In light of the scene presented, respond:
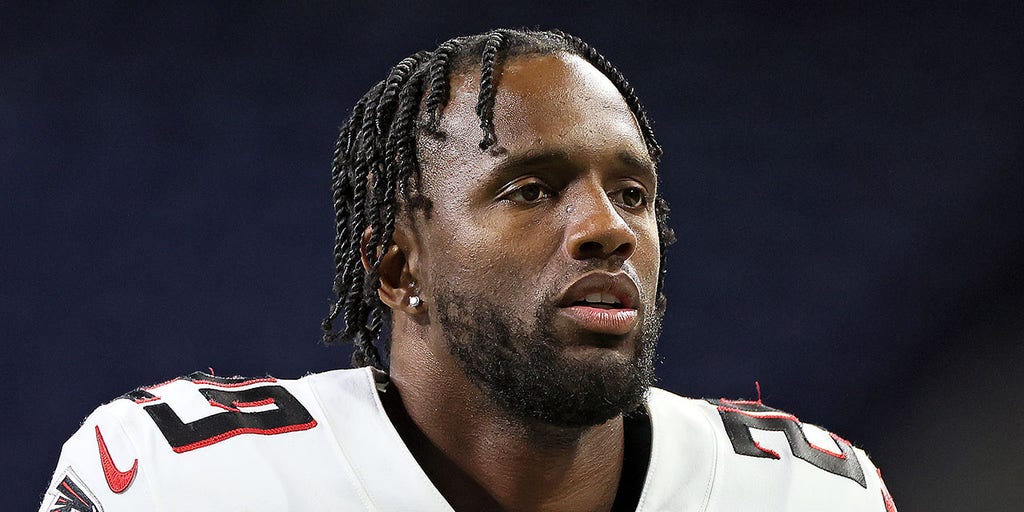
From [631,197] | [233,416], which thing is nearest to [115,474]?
[233,416]

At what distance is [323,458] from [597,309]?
0.33 metres

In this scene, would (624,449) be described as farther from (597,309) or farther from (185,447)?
(185,447)

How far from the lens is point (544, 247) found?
128 cm

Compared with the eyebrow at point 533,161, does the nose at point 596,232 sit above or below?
below

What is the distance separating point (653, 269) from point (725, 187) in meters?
1.32

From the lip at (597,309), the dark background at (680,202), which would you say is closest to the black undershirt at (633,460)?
the lip at (597,309)

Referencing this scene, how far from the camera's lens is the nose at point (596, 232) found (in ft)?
4.14

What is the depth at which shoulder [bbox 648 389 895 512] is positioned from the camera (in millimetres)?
1438

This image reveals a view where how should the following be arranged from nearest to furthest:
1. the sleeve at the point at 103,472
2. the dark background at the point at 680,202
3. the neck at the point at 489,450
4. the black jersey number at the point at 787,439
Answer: the sleeve at the point at 103,472, the neck at the point at 489,450, the black jersey number at the point at 787,439, the dark background at the point at 680,202

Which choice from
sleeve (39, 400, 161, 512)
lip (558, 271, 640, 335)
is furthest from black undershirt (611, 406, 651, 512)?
sleeve (39, 400, 161, 512)

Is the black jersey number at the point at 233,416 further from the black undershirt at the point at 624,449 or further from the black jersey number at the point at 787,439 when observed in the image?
the black jersey number at the point at 787,439

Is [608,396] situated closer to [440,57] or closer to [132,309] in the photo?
[440,57]

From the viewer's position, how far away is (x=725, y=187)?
2.63 metres

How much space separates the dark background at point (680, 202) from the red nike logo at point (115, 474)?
3.30 feet
